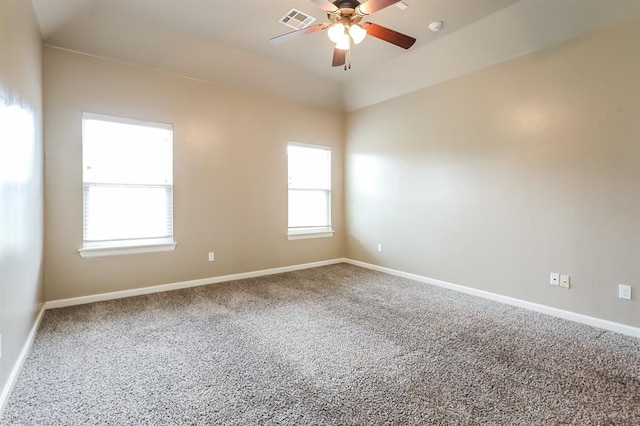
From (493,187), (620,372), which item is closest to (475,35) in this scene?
(493,187)

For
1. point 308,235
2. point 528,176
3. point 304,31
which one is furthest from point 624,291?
point 308,235

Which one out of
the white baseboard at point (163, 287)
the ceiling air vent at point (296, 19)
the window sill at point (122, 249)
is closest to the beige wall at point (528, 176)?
the white baseboard at point (163, 287)

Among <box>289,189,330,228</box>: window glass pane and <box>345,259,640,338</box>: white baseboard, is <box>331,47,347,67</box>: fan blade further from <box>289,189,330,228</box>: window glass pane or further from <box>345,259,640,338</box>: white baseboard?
<box>345,259,640,338</box>: white baseboard

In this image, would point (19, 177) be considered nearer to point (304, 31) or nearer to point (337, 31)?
point (304, 31)

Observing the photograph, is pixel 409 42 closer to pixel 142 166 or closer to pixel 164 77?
pixel 164 77

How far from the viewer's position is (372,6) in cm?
222

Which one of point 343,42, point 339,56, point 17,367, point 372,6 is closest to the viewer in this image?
point 17,367

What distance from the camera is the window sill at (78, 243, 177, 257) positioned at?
330 centimetres

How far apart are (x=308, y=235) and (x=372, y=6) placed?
11.5 ft

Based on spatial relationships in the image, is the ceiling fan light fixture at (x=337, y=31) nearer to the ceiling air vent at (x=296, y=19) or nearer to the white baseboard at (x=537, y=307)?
the ceiling air vent at (x=296, y=19)

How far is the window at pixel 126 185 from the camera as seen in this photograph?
11.0ft

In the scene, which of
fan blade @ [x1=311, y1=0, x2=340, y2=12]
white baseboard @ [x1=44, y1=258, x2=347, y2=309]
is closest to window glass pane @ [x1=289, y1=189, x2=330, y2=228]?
white baseboard @ [x1=44, y1=258, x2=347, y2=309]

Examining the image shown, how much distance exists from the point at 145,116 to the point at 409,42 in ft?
10.0

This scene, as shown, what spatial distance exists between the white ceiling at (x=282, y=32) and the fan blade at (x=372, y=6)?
93 cm
